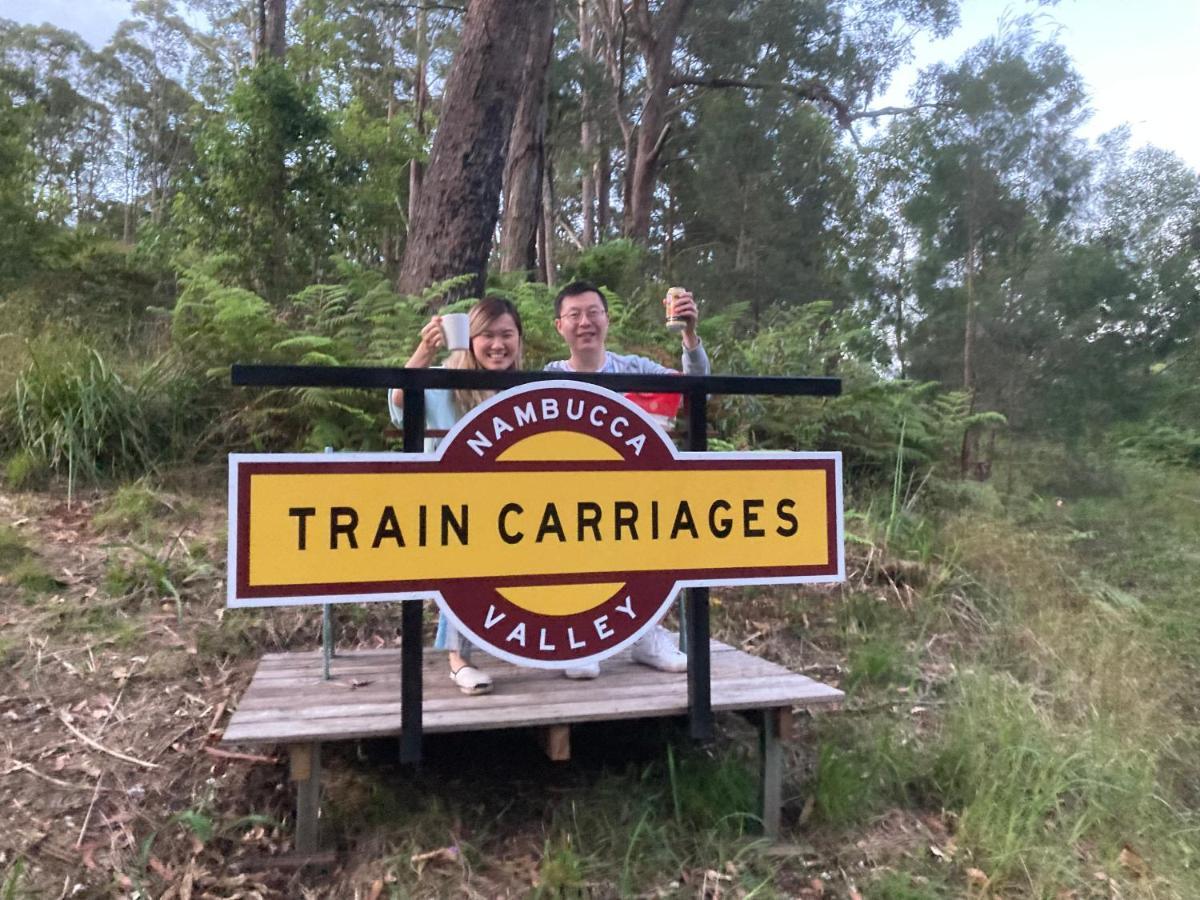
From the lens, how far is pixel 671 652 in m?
3.30

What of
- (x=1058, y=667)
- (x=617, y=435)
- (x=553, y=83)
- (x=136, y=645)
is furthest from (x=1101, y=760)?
(x=553, y=83)

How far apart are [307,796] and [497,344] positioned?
1479 millimetres

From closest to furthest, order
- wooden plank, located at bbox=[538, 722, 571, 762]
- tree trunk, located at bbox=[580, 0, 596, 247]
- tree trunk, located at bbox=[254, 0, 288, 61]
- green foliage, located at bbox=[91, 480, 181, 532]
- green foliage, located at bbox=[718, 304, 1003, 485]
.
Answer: wooden plank, located at bbox=[538, 722, 571, 762] → green foliage, located at bbox=[91, 480, 181, 532] → green foliage, located at bbox=[718, 304, 1003, 485] → tree trunk, located at bbox=[254, 0, 288, 61] → tree trunk, located at bbox=[580, 0, 596, 247]

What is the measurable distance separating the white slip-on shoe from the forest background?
55 cm

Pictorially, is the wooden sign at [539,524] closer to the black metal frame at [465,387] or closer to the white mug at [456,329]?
the black metal frame at [465,387]

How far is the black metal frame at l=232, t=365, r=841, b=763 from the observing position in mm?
2410

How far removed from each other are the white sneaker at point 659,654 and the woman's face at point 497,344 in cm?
105

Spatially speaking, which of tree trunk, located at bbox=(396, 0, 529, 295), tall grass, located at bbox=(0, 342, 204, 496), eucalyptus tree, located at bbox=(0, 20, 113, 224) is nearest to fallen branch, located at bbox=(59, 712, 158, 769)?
tall grass, located at bbox=(0, 342, 204, 496)

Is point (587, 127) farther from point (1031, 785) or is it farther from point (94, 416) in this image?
point (1031, 785)

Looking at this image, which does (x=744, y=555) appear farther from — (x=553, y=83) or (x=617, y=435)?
(x=553, y=83)

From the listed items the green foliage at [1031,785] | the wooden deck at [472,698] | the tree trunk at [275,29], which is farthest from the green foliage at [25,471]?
the tree trunk at [275,29]

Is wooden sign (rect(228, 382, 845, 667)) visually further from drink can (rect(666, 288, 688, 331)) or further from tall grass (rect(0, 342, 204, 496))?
tall grass (rect(0, 342, 204, 496))

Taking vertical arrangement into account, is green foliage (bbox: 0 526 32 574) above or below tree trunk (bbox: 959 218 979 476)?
below

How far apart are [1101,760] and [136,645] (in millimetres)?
3567
